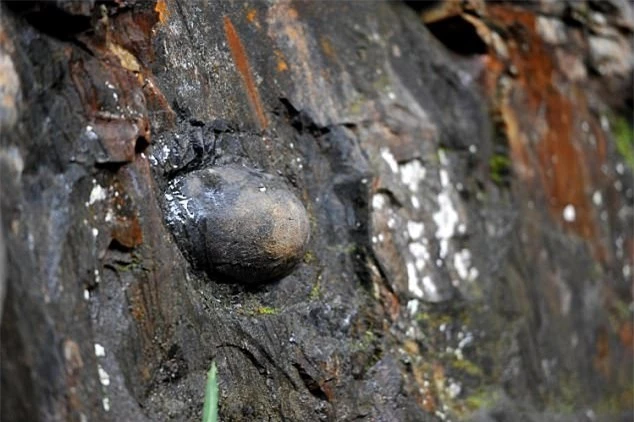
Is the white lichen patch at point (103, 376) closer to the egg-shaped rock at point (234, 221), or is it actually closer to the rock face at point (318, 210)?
the rock face at point (318, 210)

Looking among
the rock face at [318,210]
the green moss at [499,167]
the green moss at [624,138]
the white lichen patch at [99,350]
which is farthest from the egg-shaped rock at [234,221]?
the green moss at [624,138]

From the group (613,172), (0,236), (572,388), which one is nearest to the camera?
(0,236)

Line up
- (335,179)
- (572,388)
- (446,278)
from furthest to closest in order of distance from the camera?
(572,388)
(446,278)
(335,179)

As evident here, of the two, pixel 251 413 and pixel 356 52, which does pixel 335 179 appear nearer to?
pixel 356 52

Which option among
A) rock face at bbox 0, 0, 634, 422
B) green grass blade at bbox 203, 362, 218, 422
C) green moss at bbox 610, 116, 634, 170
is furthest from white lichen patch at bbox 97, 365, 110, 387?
green moss at bbox 610, 116, 634, 170

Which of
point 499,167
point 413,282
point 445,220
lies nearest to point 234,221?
point 413,282

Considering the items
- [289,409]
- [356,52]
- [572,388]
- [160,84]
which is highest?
[160,84]

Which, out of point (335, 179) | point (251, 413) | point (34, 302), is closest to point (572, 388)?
point (335, 179)
